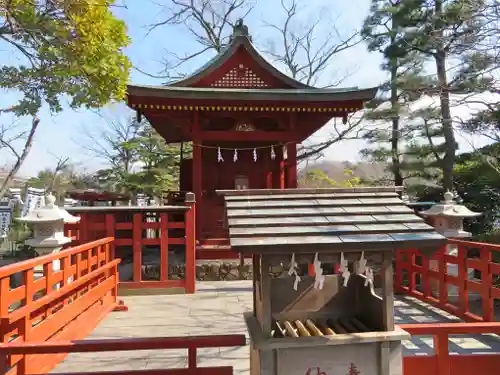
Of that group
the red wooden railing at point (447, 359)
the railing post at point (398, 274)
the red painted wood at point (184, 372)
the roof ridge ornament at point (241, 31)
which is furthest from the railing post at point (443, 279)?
the roof ridge ornament at point (241, 31)

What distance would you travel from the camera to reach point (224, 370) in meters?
3.02

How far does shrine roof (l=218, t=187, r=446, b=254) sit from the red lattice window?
8561mm

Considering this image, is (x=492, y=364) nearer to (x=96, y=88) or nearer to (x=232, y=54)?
(x=96, y=88)

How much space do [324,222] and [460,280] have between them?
4387 mm

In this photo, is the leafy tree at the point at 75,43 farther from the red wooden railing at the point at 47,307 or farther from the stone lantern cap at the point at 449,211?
the stone lantern cap at the point at 449,211

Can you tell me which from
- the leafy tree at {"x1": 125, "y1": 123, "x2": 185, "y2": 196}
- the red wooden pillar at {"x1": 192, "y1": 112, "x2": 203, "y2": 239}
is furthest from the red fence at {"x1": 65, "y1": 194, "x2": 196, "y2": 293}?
the leafy tree at {"x1": 125, "y1": 123, "x2": 185, "y2": 196}

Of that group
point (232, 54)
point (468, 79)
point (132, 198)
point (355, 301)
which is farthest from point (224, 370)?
point (132, 198)

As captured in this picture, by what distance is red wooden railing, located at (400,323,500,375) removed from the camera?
10.5ft

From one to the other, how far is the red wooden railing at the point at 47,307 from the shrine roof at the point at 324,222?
2.21m

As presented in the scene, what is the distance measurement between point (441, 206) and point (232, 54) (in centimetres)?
699

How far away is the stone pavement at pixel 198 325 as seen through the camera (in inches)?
171

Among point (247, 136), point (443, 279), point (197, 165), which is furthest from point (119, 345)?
point (247, 136)

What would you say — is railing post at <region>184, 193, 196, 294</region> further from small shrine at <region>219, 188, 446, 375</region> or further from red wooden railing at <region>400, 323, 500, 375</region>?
red wooden railing at <region>400, 323, 500, 375</region>

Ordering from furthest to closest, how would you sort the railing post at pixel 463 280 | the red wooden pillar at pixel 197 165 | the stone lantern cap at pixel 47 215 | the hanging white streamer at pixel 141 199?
the hanging white streamer at pixel 141 199
the red wooden pillar at pixel 197 165
the stone lantern cap at pixel 47 215
the railing post at pixel 463 280
